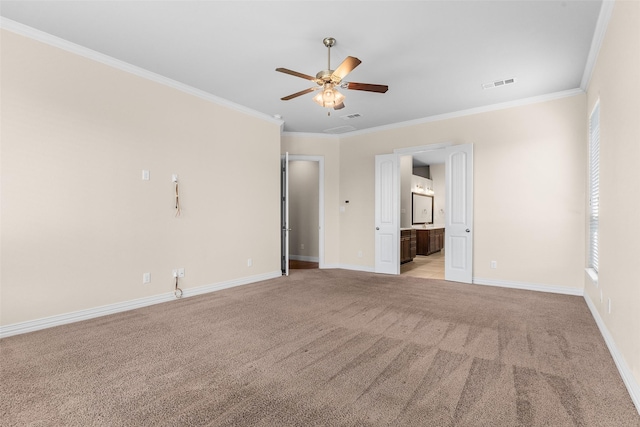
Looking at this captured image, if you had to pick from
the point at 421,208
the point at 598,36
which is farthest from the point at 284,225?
the point at 421,208

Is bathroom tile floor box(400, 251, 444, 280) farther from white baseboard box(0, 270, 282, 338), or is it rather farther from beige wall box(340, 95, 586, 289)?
white baseboard box(0, 270, 282, 338)

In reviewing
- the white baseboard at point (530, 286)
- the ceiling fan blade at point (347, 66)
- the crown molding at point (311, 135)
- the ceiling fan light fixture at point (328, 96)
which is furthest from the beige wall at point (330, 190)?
the ceiling fan blade at point (347, 66)

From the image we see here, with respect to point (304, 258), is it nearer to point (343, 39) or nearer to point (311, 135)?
point (311, 135)

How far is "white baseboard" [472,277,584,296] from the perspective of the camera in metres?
4.57

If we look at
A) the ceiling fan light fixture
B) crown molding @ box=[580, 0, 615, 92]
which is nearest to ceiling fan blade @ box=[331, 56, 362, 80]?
the ceiling fan light fixture

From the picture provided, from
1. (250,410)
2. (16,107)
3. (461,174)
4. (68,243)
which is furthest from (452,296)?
(16,107)

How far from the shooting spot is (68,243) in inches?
132

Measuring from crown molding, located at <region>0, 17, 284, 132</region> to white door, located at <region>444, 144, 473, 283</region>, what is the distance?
3.55 meters

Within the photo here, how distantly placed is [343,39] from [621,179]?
2.66 m

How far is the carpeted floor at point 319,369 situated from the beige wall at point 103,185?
1.69 ft

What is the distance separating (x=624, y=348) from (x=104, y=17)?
16.3ft

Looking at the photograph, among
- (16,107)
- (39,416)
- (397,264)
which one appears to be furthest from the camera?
(397,264)

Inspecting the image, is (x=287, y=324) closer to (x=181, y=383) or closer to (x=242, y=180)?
(x=181, y=383)

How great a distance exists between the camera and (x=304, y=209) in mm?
8312
